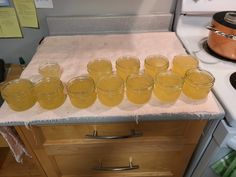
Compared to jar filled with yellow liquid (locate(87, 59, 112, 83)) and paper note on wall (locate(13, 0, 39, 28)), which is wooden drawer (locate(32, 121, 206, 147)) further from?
paper note on wall (locate(13, 0, 39, 28))

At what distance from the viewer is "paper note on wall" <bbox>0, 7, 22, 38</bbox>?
3.50ft

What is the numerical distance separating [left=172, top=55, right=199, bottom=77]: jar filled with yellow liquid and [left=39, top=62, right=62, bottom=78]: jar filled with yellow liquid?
45cm

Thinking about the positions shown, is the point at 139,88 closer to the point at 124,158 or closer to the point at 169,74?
the point at 169,74

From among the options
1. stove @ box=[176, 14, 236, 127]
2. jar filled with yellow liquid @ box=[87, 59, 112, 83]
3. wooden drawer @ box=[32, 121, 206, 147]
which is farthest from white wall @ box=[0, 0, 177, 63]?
wooden drawer @ box=[32, 121, 206, 147]

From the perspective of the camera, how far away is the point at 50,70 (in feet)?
2.67

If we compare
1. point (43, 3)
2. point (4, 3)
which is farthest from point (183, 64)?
point (4, 3)

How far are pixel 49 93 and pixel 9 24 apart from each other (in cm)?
67

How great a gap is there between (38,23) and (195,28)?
0.81 meters

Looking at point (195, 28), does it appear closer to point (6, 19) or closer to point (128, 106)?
point (128, 106)

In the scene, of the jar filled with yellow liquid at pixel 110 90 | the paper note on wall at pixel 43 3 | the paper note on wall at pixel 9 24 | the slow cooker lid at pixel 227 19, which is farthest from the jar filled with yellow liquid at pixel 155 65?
the paper note on wall at pixel 9 24

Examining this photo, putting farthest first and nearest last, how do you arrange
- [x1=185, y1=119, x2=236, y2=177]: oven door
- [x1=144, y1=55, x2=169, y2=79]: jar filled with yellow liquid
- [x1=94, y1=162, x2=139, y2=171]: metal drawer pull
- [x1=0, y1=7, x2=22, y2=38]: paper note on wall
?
[x1=0, y1=7, x2=22, y2=38]: paper note on wall < [x1=94, y1=162, x2=139, y2=171]: metal drawer pull < [x1=144, y1=55, x2=169, y2=79]: jar filled with yellow liquid < [x1=185, y1=119, x2=236, y2=177]: oven door

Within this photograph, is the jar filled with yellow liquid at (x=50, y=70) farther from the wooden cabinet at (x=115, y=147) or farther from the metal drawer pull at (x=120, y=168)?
the metal drawer pull at (x=120, y=168)

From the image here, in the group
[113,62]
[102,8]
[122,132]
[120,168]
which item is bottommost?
[120,168]

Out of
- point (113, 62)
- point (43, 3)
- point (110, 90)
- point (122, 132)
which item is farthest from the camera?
point (43, 3)
